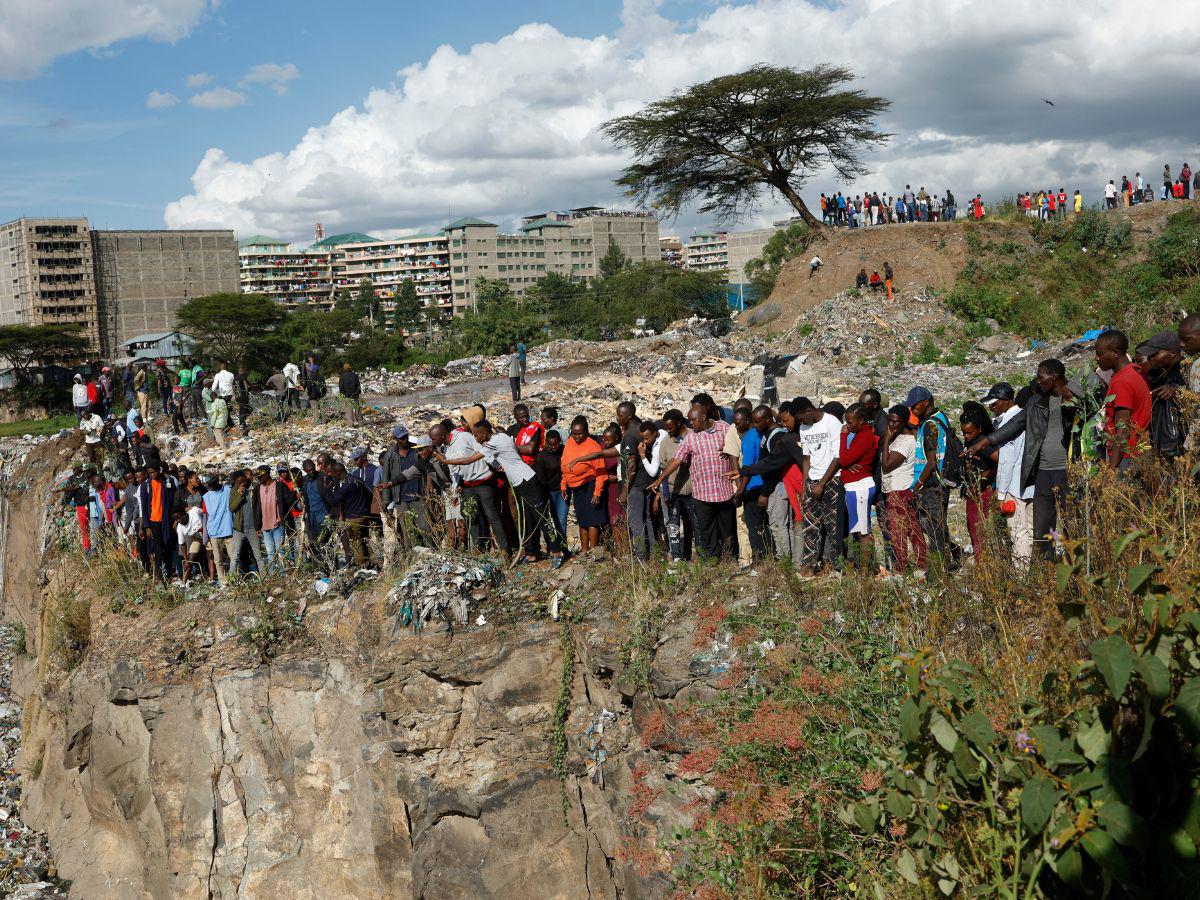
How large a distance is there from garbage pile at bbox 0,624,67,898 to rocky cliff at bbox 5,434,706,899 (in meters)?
0.31

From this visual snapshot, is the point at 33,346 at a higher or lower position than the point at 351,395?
higher

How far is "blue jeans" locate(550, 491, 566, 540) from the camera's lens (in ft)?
26.2

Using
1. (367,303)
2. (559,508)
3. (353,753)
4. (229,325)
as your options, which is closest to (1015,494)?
(559,508)

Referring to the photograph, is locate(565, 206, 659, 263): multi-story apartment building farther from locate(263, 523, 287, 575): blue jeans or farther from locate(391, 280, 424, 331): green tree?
locate(263, 523, 287, 575): blue jeans

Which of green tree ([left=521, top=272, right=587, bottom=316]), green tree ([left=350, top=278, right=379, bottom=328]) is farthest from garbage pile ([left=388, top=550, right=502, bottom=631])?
green tree ([left=350, top=278, right=379, bottom=328])

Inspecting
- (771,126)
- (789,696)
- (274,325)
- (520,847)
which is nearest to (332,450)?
(520,847)

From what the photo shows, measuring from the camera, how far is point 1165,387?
180 inches

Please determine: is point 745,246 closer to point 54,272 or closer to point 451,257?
point 451,257

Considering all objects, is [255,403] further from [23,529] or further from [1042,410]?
[1042,410]

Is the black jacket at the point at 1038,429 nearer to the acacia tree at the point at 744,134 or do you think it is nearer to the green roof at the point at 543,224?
the acacia tree at the point at 744,134

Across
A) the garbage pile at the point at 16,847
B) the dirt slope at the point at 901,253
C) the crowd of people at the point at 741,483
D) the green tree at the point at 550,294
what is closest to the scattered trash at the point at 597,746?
the crowd of people at the point at 741,483

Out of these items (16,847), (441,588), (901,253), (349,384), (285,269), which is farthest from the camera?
(285,269)

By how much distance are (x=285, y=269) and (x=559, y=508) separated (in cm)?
11551

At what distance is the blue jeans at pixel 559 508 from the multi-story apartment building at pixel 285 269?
10595 centimetres
